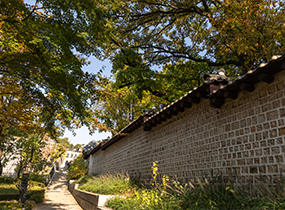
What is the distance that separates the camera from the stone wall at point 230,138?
12.7 feet

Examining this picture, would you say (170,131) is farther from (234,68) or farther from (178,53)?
(234,68)

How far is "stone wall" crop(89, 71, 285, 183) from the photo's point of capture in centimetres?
388

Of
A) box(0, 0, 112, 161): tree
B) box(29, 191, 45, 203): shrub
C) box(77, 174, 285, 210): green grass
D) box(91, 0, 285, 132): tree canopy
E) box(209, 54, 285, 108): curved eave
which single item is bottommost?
box(29, 191, 45, 203): shrub

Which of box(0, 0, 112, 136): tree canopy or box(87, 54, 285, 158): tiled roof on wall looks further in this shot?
box(0, 0, 112, 136): tree canopy

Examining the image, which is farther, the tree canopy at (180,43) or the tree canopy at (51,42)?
the tree canopy at (180,43)

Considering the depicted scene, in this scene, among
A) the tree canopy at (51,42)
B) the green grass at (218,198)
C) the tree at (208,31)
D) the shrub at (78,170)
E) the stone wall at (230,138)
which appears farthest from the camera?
the shrub at (78,170)

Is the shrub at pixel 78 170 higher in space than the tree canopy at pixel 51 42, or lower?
lower

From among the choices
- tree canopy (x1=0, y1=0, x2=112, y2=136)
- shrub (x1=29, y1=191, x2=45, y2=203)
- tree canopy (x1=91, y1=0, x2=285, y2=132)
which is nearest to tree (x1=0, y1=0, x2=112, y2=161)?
tree canopy (x1=0, y1=0, x2=112, y2=136)

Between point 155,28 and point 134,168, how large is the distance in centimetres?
782

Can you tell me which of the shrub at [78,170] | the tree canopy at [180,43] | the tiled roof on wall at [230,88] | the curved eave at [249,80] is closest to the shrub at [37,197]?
the tree canopy at [180,43]

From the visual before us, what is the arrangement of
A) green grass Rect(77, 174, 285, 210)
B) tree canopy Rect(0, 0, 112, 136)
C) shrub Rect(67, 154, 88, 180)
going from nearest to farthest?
green grass Rect(77, 174, 285, 210) → tree canopy Rect(0, 0, 112, 136) → shrub Rect(67, 154, 88, 180)

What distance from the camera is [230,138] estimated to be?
4848mm

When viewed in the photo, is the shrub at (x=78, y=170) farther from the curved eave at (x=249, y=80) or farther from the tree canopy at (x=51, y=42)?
the curved eave at (x=249, y=80)

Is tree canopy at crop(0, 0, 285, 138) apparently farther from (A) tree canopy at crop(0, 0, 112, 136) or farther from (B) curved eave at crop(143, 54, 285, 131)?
(B) curved eave at crop(143, 54, 285, 131)
